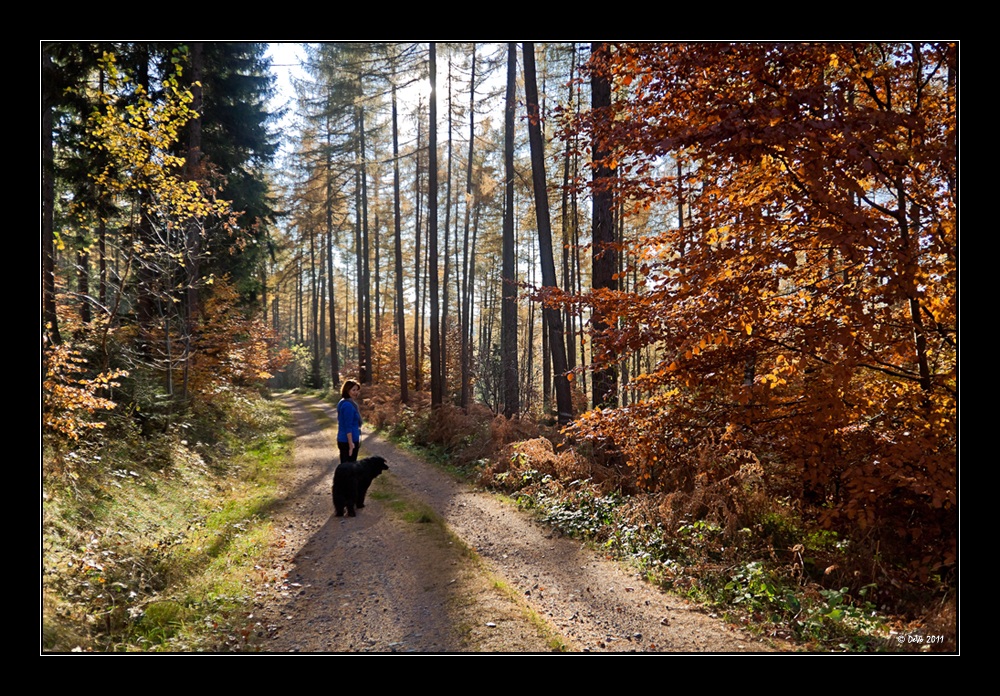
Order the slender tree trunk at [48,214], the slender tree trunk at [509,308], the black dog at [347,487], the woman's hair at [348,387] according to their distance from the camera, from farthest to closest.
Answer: the slender tree trunk at [509,308] → the woman's hair at [348,387] → the black dog at [347,487] → the slender tree trunk at [48,214]

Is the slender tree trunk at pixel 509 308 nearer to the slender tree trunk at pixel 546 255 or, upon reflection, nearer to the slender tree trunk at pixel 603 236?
the slender tree trunk at pixel 546 255

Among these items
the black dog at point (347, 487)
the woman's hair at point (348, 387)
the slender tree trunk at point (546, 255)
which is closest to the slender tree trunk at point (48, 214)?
the woman's hair at point (348, 387)

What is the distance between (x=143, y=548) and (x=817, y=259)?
7282mm

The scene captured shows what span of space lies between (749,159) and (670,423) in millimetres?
2787

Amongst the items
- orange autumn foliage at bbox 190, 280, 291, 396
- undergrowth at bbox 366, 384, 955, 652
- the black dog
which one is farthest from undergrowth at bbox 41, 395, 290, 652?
undergrowth at bbox 366, 384, 955, 652

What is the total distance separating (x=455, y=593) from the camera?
4.24 meters

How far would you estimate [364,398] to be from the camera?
2084cm

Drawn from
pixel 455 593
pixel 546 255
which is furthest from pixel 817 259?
pixel 546 255

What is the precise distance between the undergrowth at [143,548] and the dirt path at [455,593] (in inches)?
15.8

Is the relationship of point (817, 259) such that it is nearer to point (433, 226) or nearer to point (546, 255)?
point (546, 255)

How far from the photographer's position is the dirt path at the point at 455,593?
357 cm

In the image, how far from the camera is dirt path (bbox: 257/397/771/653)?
11.7 feet
